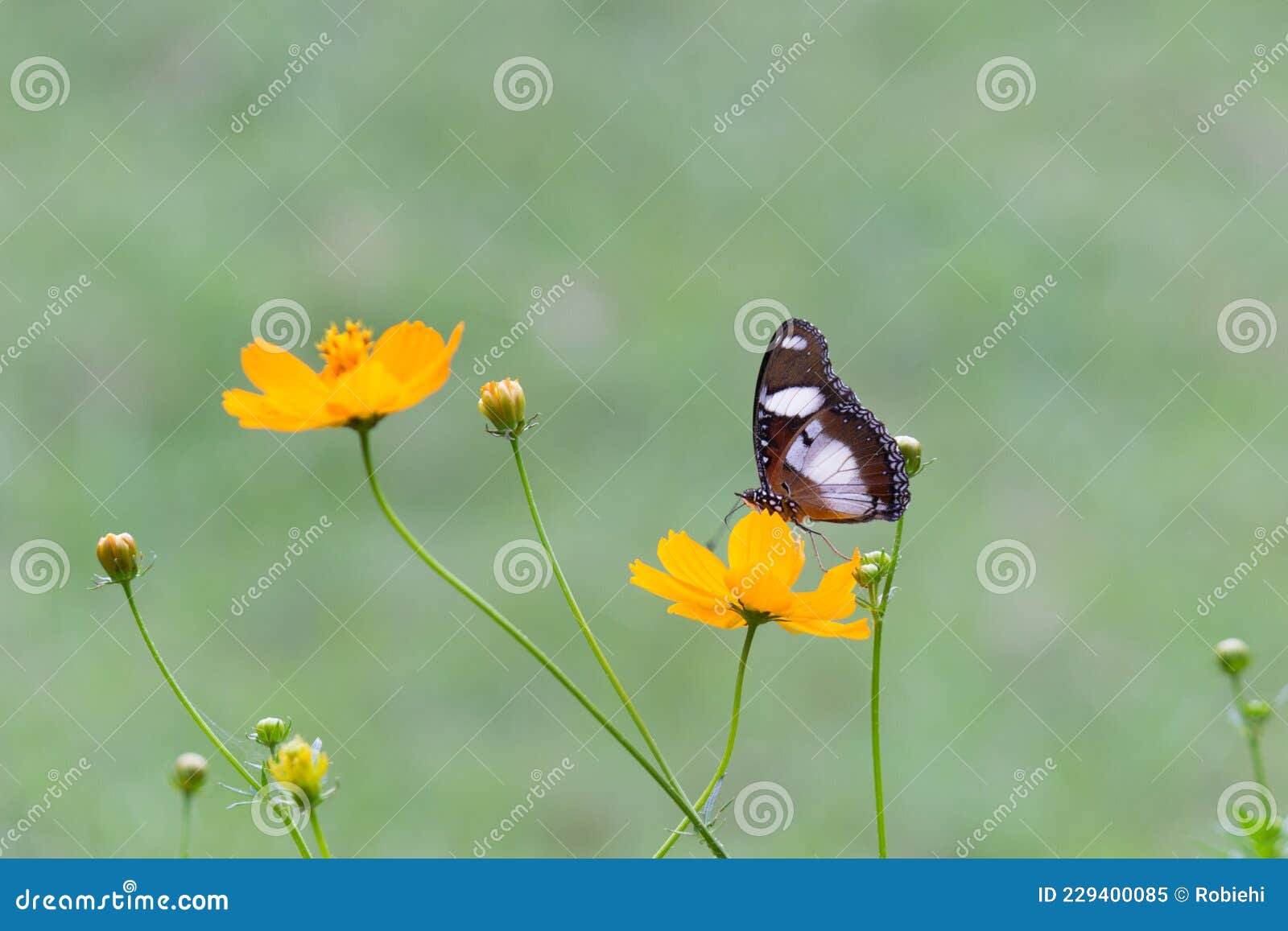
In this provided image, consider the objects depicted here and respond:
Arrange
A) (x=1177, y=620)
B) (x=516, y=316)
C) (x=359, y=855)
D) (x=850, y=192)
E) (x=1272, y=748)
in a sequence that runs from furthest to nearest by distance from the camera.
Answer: (x=850, y=192), (x=516, y=316), (x=1177, y=620), (x=1272, y=748), (x=359, y=855)

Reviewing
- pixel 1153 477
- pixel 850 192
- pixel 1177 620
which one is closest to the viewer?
pixel 1177 620

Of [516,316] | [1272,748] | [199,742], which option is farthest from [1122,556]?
[199,742]

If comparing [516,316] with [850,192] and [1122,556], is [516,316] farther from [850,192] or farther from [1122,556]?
[1122,556]
